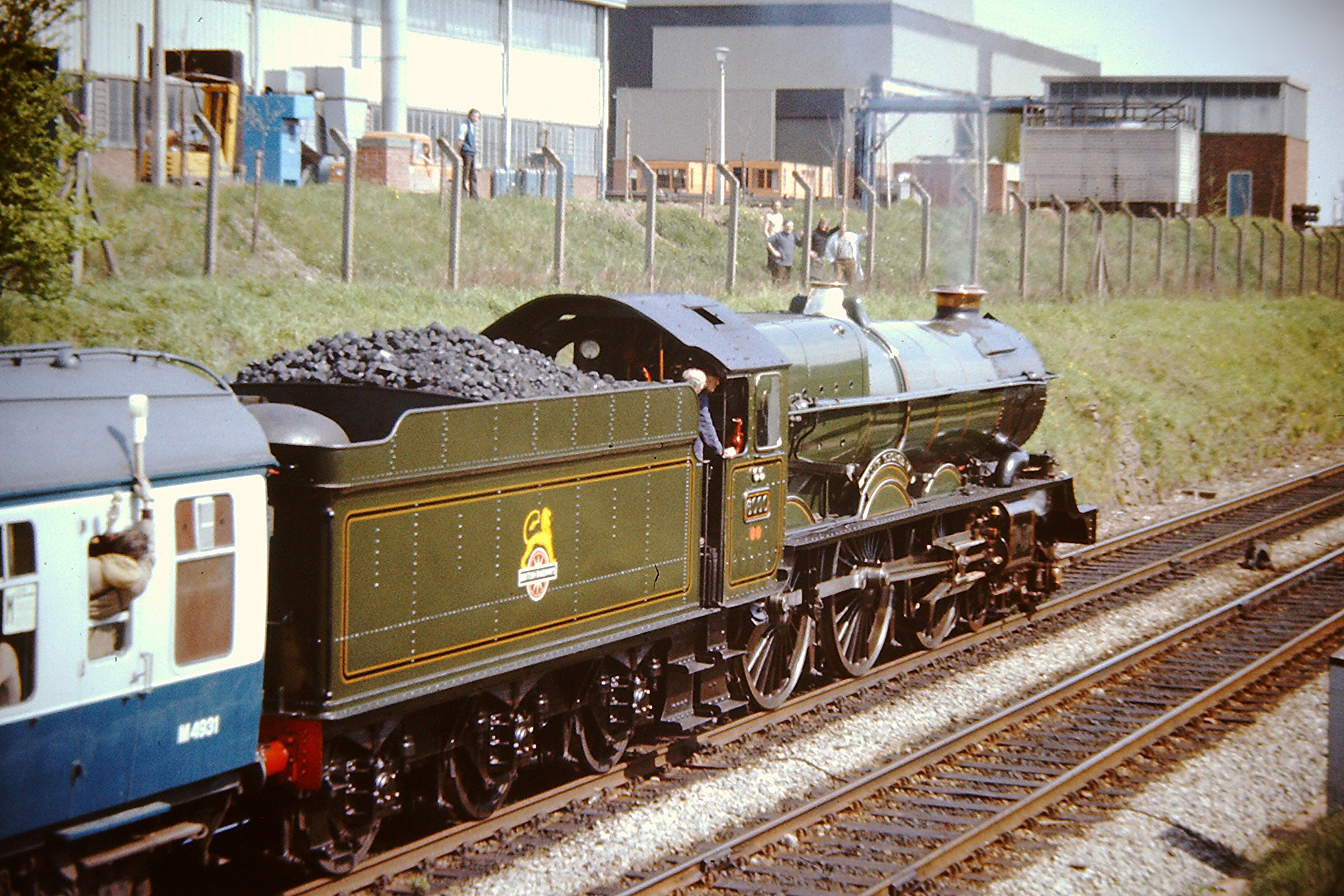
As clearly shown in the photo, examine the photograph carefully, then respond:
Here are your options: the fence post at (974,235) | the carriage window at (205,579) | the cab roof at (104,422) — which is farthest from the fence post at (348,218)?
the carriage window at (205,579)

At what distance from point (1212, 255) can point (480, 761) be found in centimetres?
3935

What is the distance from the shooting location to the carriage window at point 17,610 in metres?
5.36

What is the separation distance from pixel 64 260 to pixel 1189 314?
28.1 meters

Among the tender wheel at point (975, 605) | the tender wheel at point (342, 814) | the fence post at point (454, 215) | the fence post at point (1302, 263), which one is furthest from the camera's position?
the fence post at point (1302, 263)

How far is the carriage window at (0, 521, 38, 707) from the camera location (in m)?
5.36

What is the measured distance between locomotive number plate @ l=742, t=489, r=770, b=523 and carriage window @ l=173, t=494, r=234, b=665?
4.43 meters

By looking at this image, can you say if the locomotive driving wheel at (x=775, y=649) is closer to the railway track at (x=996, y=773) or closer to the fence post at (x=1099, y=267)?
the railway track at (x=996, y=773)

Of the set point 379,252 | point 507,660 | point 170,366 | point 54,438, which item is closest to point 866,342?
point 507,660

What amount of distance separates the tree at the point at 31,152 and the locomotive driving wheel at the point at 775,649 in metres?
6.63

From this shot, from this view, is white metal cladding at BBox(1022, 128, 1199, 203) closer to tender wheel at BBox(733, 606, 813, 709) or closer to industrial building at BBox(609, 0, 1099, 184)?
industrial building at BBox(609, 0, 1099, 184)

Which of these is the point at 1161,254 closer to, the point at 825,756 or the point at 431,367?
the point at 825,756

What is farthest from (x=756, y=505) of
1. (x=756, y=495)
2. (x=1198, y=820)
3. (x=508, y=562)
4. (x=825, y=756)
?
(x=1198, y=820)

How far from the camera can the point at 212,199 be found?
15.7 m

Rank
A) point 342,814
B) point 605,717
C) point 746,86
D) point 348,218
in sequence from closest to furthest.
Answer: point 342,814 < point 605,717 < point 348,218 < point 746,86
